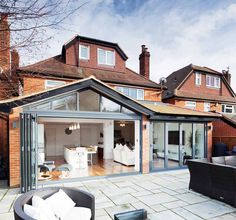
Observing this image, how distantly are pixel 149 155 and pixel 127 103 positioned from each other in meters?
2.86

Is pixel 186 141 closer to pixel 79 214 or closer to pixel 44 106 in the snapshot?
pixel 44 106

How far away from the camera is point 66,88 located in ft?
24.3

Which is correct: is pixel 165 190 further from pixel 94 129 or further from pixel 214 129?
pixel 94 129

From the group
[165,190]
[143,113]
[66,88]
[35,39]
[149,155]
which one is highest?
[35,39]

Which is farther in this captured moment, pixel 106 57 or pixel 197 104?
pixel 197 104

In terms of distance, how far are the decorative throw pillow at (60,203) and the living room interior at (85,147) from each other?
4280 mm

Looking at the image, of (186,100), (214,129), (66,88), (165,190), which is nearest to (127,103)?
(66,88)

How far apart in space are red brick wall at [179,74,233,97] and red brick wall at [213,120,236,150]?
5319mm

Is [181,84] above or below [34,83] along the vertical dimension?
above

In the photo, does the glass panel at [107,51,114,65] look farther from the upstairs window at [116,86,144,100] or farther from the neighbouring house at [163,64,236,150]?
the neighbouring house at [163,64,236,150]

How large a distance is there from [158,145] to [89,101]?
4.38 meters

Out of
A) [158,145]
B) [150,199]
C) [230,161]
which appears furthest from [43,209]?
[158,145]

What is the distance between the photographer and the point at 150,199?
5.89 metres

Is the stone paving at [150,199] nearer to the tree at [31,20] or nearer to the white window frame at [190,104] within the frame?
the tree at [31,20]
